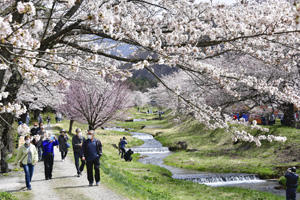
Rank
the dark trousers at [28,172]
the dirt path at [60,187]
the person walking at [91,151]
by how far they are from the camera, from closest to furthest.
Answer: the dirt path at [60,187]
the dark trousers at [28,172]
the person walking at [91,151]

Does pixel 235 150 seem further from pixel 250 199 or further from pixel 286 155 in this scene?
pixel 250 199

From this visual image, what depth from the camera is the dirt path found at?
972cm

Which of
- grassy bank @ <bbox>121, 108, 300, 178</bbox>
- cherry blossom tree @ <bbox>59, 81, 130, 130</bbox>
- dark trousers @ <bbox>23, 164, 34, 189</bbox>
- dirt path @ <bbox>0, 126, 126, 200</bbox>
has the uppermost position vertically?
cherry blossom tree @ <bbox>59, 81, 130, 130</bbox>

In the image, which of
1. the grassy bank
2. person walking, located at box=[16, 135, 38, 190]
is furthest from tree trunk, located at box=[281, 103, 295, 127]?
person walking, located at box=[16, 135, 38, 190]

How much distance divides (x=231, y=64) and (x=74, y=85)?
14082 mm

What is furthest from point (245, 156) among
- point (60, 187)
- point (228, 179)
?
point (60, 187)

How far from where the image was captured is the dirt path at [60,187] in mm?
9719

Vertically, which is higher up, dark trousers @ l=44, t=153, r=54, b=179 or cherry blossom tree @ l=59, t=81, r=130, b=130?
cherry blossom tree @ l=59, t=81, r=130, b=130

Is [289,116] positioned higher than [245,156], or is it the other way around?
[289,116]

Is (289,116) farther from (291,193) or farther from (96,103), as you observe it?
(96,103)

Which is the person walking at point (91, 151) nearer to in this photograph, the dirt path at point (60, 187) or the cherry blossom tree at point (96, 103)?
the dirt path at point (60, 187)

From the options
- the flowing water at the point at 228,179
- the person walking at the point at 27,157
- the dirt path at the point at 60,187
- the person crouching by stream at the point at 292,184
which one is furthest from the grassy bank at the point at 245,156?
the person walking at the point at 27,157

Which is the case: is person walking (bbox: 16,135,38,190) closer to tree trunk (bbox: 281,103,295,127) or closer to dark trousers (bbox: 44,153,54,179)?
dark trousers (bbox: 44,153,54,179)

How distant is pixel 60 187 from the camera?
35.7 ft
